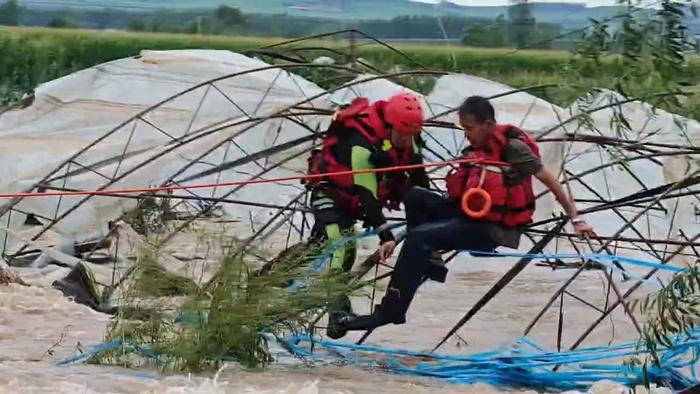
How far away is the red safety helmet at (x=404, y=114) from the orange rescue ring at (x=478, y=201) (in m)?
0.47

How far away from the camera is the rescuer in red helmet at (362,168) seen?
761 centimetres

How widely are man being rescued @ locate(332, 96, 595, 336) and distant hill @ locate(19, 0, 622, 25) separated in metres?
0.68

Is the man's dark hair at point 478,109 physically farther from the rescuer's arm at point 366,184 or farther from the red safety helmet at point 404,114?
the rescuer's arm at point 366,184

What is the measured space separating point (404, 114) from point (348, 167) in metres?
0.43

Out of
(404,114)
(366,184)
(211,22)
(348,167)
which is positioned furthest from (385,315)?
(211,22)

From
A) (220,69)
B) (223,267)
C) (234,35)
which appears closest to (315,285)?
(223,267)

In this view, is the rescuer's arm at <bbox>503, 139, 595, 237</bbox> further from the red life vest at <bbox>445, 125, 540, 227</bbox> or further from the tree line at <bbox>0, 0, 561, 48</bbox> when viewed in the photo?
the tree line at <bbox>0, 0, 561, 48</bbox>

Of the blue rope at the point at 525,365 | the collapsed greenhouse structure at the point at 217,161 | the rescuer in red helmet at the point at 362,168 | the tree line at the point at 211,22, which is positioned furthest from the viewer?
the tree line at the point at 211,22

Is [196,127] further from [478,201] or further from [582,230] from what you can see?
[582,230]

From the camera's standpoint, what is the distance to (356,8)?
33.5m

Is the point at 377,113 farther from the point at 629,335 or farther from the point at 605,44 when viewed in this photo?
the point at 629,335

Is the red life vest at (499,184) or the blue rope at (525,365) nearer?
the blue rope at (525,365)

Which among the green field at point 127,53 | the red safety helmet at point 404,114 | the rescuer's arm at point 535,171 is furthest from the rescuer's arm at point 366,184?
the green field at point 127,53

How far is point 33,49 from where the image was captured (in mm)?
27922
